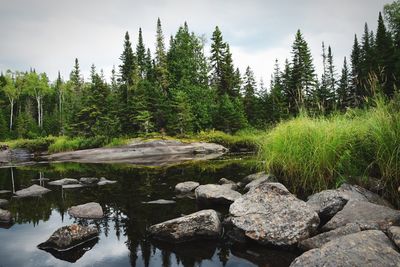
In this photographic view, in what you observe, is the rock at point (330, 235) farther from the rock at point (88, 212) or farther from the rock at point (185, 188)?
the rock at point (185, 188)

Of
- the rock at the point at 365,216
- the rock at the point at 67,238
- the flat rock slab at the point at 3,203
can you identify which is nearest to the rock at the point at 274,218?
the rock at the point at 365,216

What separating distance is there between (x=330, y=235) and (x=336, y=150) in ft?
8.78

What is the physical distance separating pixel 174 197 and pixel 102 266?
4230mm

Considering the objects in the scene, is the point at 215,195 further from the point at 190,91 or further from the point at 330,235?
the point at 190,91

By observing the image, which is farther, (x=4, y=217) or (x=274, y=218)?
(x=4, y=217)

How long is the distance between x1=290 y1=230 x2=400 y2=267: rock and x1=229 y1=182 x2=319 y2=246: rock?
3.66ft

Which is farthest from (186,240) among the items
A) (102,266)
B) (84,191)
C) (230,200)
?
(84,191)

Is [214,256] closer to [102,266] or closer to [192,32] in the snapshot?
[102,266]

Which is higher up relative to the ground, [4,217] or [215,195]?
[215,195]

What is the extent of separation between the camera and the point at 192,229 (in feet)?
18.3

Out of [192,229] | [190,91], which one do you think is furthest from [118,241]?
[190,91]

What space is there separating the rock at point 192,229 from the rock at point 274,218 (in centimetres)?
46

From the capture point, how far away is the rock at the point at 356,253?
345 cm

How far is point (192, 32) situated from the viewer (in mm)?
53875
